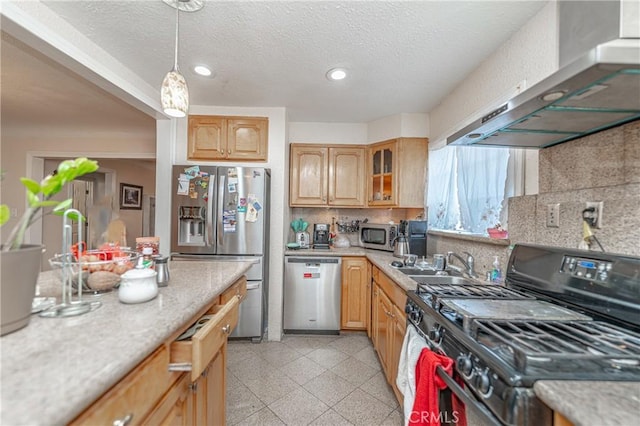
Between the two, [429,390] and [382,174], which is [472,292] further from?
[382,174]

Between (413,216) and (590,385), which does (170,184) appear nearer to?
(413,216)

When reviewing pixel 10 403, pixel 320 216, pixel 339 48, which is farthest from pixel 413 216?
pixel 10 403

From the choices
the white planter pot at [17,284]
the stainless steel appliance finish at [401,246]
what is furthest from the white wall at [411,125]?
the white planter pot at [17,284]

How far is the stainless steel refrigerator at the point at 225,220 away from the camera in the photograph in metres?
2.50

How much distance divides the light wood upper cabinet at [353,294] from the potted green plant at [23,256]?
235 cm

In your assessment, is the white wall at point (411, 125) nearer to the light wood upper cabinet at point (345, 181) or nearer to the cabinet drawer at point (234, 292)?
the light wood upper cabinet at point (345, 181)

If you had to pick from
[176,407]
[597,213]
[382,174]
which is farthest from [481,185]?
[176,407]

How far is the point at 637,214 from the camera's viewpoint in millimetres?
967

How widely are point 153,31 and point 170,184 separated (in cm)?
141

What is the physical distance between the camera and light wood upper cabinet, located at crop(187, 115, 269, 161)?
2.71 meters

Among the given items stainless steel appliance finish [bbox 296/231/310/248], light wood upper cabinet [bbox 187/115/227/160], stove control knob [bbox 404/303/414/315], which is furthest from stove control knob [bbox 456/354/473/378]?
light wood upper cabinet [bbox 187/115/227/160]

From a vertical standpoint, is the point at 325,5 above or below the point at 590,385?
above

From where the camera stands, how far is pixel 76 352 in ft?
1.90

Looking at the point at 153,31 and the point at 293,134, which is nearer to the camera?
the point at 153,31
